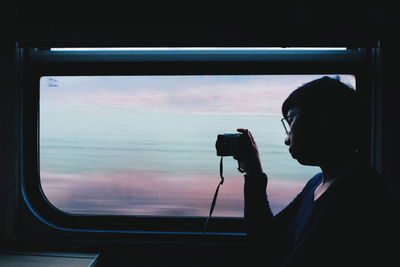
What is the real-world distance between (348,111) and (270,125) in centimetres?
69

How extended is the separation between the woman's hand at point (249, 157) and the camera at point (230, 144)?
17 mm

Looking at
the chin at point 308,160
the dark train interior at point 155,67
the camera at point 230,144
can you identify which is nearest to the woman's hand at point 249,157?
the camera at point 230,144

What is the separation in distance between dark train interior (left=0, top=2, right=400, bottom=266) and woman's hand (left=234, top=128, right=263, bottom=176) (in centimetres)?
41

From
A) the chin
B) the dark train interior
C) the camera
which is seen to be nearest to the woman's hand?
the camera

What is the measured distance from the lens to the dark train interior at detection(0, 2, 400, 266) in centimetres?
161

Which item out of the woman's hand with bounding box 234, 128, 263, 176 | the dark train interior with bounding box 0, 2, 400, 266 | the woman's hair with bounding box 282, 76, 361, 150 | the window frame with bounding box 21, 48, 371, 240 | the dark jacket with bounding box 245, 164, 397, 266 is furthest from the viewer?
the window frame with bounding box 21, 48, 371, 240

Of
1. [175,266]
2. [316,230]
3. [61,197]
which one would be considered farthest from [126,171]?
[316,230]

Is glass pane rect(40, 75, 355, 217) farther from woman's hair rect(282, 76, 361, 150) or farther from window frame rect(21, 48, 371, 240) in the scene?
woman's hair rect(282, 76, 361, 150)

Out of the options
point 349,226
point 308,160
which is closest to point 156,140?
point 308,160

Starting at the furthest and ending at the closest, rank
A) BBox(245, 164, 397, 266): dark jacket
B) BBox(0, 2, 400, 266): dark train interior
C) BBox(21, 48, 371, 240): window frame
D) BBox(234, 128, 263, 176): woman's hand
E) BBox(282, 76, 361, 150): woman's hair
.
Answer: BBox(21, 48, 371, 240): window frame, BBox(0, 2, 400, 266): dark train interior, BBox(234, 128, 263, 176): woman's hand, BBox(282, 76, 361, 150): woman's hair, BBox(245, 164, 397, 266): dark jacket

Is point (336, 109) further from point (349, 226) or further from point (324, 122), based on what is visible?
point (349, 226)

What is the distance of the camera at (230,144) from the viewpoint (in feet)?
4.87

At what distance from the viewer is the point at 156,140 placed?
71.0 inches

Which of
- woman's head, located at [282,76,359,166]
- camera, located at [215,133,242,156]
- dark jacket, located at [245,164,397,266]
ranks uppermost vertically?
woman's head, located at [282,76,359,166]
